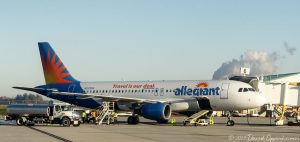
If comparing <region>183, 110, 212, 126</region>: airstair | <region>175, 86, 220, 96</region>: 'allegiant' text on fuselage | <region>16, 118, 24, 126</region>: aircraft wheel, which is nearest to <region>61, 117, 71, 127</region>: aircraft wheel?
<region>16, 118, 24, 126</region>: aircraft wheel

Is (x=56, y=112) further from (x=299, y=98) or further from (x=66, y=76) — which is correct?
(x=299, y=98)

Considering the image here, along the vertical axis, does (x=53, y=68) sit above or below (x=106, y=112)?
above

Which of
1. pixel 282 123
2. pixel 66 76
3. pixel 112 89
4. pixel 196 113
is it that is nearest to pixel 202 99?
pixel 196 113

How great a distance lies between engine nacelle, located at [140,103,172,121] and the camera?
40500 mm

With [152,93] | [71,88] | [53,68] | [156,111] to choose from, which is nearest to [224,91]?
[156,111]

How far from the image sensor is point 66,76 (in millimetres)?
50688

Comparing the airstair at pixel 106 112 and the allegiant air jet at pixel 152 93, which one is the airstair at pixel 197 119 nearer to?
the allegiant air jet at pixel 152 93

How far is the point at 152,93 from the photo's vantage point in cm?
4538

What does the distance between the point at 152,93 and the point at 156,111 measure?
4.97 metres

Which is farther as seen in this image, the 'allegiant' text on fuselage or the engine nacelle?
the 'allegiant' text on fuselage

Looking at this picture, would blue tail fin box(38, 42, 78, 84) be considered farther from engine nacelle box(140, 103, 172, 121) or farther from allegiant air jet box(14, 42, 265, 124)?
engine nacelle box(140, 103, 172, 121)

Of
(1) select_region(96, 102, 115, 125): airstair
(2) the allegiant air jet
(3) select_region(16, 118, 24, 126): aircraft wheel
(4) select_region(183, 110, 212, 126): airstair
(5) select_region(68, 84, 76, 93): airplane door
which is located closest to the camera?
(3) select_region(16, 118, 24, 126): aircraft wheel

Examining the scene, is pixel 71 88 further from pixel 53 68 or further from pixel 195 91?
pixel 195 91

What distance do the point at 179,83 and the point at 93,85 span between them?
992 centimetres
